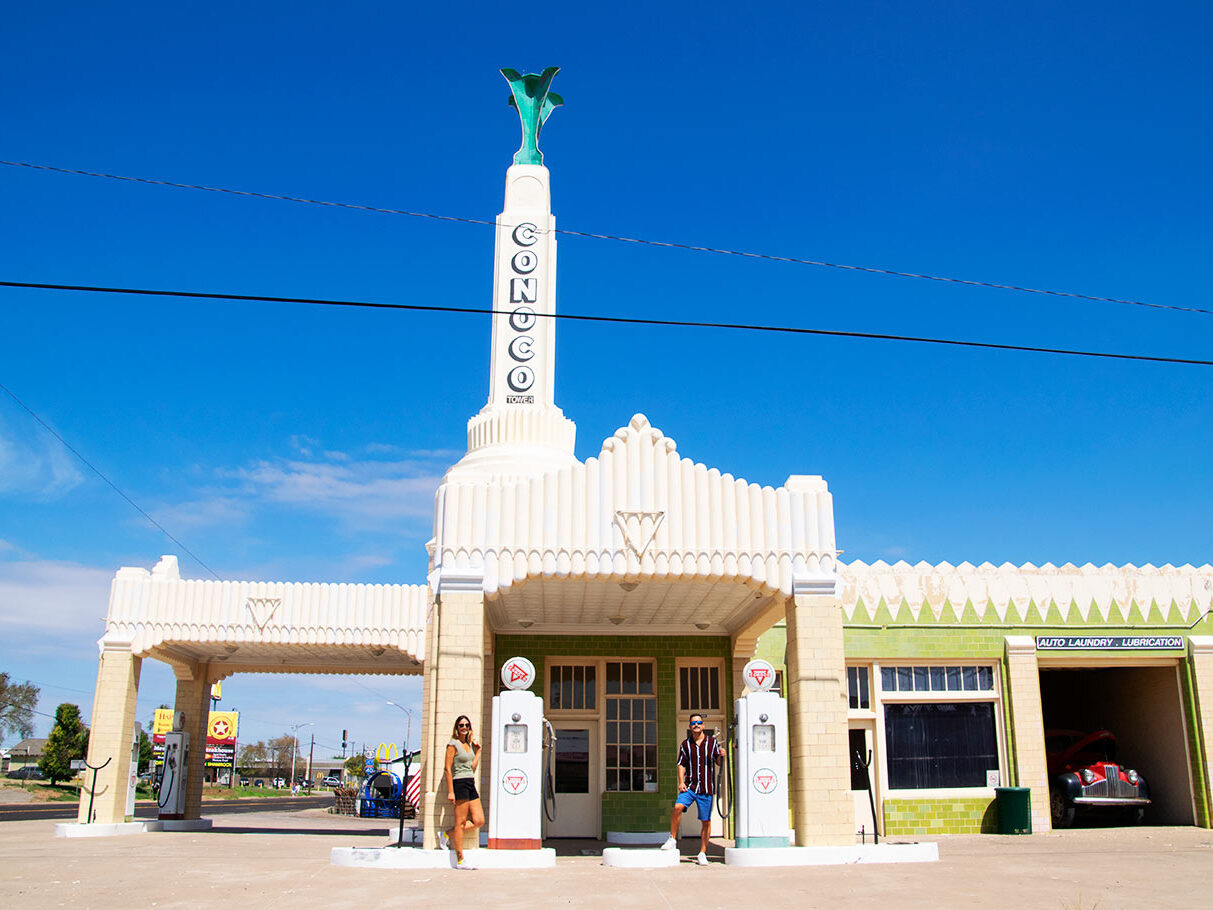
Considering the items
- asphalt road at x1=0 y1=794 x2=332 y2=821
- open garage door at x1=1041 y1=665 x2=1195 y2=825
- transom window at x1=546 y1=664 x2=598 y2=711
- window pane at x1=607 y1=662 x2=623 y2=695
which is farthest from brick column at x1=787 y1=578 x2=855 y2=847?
asphalt road at x1=0 y1=794 x2=332 y2=821

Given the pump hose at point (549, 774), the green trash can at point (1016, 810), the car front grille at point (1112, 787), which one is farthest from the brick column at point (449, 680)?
the car front grille at point (1112, 787)

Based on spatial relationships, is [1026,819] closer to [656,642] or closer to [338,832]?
[656,642]

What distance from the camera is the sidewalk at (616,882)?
903 cm

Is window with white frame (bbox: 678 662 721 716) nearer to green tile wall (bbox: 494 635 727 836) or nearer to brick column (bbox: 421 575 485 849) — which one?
green tile wall (bbox: 494 635 727 836)

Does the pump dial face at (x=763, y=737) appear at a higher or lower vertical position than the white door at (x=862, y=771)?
higher

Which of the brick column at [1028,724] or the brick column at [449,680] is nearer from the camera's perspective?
the brick column at [449,680]

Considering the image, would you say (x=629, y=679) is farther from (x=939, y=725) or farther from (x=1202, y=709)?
(x=1202, y=709)

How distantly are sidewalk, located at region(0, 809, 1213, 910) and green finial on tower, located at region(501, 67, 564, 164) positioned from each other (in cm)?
1591

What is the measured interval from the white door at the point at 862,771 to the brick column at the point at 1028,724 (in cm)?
267

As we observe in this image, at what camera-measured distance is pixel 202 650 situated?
2312 centimetres

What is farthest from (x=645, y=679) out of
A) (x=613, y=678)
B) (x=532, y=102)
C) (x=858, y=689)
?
(x=532, y=102)

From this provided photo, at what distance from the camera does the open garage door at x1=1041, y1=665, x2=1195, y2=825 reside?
20719 millimetres

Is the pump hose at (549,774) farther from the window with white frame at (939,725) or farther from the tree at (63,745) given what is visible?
the tree at (63,745)

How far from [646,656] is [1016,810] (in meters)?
7.11
